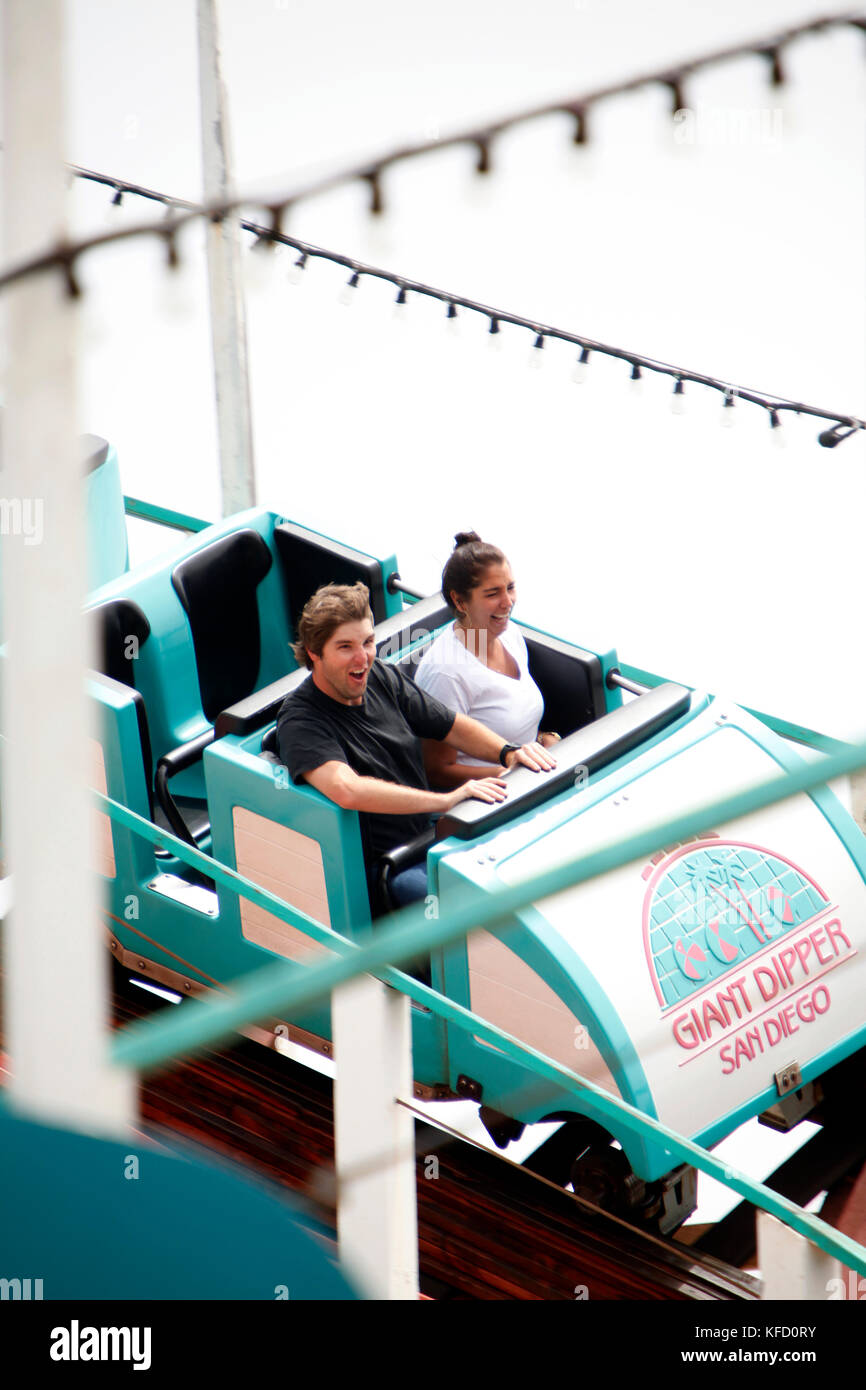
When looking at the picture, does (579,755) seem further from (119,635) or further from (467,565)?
(119,635)

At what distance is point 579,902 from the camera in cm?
289

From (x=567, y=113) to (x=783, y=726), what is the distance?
2.73 meters

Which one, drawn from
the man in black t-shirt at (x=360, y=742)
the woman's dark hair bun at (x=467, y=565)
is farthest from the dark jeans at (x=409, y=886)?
the woman's dark hair bun at (x=467, y=565)

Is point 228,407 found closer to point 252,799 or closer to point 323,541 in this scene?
point 323,541

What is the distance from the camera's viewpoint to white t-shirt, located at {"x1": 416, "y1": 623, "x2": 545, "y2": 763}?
3.38 meters

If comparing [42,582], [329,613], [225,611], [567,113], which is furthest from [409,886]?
[42,582]

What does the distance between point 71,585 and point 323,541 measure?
2.91 metres

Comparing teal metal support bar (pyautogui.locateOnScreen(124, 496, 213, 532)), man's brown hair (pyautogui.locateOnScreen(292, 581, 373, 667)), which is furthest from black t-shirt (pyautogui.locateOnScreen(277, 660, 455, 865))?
teal metal support bar (pyautogui.locateOnScreen(124, 496, 213, 532))

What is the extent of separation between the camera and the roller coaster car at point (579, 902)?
2.86 meters

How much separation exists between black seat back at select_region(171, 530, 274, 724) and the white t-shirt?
2.11ft

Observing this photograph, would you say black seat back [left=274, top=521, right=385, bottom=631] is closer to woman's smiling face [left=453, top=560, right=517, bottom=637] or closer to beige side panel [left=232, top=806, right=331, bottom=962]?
woman's smiling face [left=453, top=560, right=517, bottom=637]

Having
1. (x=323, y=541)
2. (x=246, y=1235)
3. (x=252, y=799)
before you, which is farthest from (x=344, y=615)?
(x=246, y=1235)

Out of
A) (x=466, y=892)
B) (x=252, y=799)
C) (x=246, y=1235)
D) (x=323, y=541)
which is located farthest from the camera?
(x=323, y=541)
